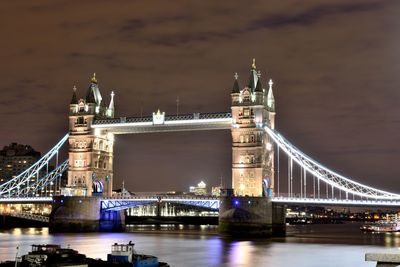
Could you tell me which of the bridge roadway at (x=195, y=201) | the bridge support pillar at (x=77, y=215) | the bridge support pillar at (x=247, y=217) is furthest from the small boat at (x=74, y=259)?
the bridge support pillar at (x=77, y=215)

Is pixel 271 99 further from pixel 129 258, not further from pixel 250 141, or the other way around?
pixel 129 258

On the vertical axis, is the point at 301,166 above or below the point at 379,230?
above

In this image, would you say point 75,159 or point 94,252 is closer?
point 94,252

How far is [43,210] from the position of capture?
130 meters

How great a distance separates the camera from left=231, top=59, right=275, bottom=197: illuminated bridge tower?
69.1m

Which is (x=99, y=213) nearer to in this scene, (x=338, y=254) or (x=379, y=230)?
(x=338, y=254)

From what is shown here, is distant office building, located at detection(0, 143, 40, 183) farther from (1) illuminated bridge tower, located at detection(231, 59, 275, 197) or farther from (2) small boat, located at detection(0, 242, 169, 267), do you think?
(2) small boat, located at detection(0, 242, 169, 267)

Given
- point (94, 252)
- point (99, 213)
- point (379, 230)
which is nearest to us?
point (94, 252)

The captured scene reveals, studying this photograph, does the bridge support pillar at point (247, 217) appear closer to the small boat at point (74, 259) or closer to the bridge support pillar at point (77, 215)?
the bridge support pillar at point (77, 215)

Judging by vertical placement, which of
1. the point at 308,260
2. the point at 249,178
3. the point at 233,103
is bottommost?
the point at 308,260

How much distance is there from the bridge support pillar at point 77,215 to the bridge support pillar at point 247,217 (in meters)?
16.5

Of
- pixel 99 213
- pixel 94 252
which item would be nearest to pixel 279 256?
pixel 94 252

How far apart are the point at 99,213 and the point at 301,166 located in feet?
78.7

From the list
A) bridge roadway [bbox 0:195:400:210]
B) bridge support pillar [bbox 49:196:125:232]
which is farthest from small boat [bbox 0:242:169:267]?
bridge support pillar [bbox 49:196:125:232]
